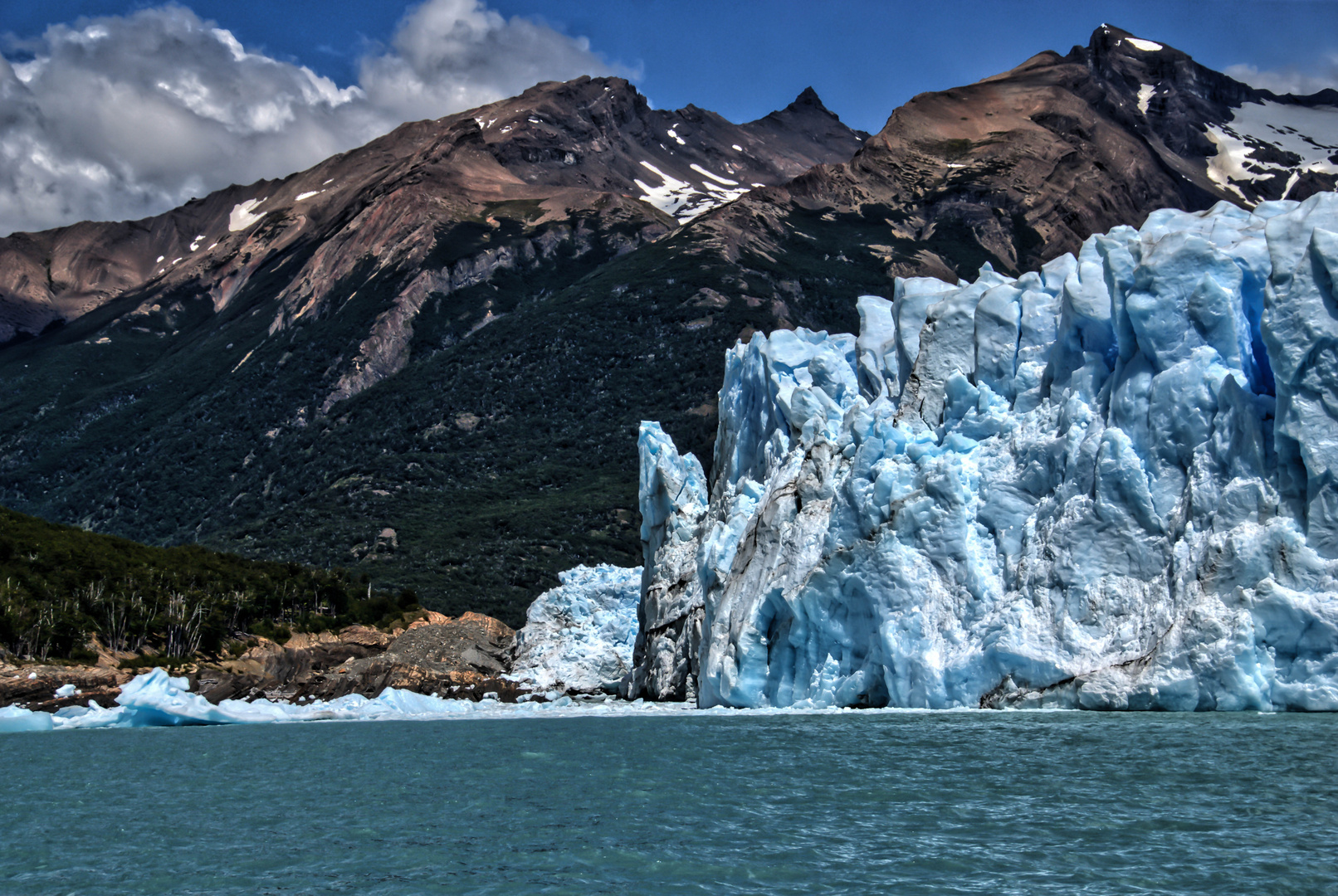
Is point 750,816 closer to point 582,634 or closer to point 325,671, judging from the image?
point 582,634

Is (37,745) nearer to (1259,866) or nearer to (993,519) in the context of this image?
(993,519)

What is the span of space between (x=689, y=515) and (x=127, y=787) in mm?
33776

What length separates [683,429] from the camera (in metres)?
130

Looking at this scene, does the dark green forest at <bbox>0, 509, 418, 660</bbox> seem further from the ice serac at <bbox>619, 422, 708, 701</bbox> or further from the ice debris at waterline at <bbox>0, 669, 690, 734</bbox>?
the ice serac at <bbox>619, 422, 708, 701</bbox>

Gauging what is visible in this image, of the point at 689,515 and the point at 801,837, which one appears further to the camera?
the point at 689,515

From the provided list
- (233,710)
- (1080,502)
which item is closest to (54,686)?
(233,710)

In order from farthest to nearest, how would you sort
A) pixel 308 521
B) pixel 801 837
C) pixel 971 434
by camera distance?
pixel 308 521 → pixel 971 434 → pixel 801 837

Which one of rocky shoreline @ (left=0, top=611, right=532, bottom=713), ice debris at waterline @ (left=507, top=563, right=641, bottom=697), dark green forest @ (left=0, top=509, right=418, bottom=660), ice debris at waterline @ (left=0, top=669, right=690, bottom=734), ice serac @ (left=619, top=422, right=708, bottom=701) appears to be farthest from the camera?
dark green forest @ (left=0, top=509, right=418, bottom=660)

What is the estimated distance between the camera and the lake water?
618 inches

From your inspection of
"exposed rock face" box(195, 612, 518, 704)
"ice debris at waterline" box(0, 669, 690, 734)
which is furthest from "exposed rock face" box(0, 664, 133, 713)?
"exposed rock face" box(195, 612, 518, 704)

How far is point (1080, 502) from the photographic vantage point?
108 feet

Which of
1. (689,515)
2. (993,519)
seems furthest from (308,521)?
(993,519)

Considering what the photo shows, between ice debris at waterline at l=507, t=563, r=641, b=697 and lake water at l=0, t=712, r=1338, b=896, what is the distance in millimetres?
35974

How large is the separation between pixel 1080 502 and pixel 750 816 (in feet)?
55.6
